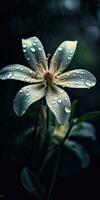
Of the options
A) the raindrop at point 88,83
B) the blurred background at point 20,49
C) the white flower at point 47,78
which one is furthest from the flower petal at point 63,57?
the blurred background at point 20,49

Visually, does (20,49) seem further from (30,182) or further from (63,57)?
(30,182)

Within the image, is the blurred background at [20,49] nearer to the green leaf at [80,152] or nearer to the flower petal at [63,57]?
the green leaf at [80,152]

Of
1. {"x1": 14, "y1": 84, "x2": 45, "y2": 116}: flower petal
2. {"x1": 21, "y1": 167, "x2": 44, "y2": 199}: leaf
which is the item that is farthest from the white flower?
{"x1": 21, "y1": 167, "x2": 44, "y2": 199}: leaf

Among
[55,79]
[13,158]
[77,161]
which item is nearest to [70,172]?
[77,161]

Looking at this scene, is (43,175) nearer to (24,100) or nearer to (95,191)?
(95,191)

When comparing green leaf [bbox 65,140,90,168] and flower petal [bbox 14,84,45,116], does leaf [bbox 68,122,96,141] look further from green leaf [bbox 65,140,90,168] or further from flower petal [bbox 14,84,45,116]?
flower petal [bbox 14,84,45,116]

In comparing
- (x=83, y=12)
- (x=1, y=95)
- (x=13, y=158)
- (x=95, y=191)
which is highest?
(x=83, y=12)

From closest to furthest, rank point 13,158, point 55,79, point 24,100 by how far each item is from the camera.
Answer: point 24,100 < point 55,79 < point 13,158
